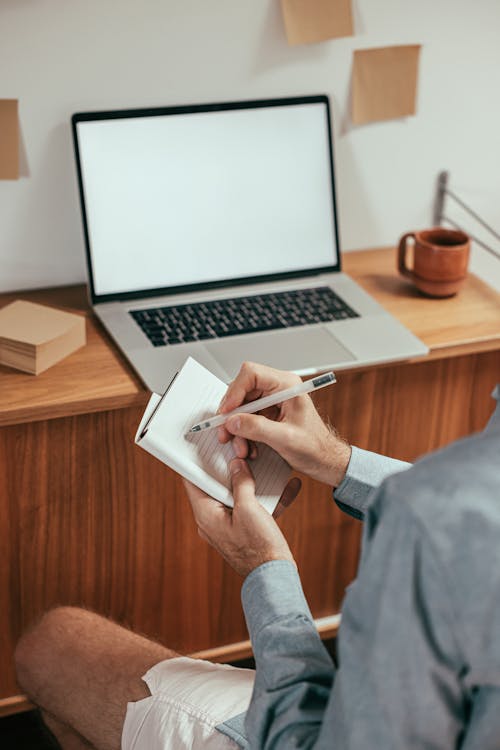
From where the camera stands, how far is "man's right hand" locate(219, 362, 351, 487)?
1100mm

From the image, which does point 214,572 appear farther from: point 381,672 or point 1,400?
point 381,672

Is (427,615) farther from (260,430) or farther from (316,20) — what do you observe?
(316,20)

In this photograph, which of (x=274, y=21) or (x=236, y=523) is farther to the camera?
(x=274, y=21)

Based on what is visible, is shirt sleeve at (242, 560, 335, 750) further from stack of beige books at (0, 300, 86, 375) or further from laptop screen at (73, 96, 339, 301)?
laptop screen at (73, 96, 339, 301)

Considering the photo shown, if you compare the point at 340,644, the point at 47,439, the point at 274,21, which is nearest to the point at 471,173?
the point at 274,21

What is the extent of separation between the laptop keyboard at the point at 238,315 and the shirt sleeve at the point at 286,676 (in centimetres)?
60

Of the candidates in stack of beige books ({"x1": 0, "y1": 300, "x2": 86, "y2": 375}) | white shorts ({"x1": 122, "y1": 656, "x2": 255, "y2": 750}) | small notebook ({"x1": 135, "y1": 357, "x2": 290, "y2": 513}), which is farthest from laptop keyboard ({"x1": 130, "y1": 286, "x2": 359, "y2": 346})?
white shorts ({"x1": 122, "y1": 656, "x2": 255, "y2": 750})

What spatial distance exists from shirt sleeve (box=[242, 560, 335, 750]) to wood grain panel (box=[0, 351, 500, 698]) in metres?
0.52

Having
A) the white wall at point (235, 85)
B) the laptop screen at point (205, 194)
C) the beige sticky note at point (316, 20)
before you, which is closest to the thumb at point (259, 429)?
the laptop screen at point (205, 194)

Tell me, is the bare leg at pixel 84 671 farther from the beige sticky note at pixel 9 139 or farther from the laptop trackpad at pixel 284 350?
the beige sticky note at pixel 9 139

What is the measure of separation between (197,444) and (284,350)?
0.30 m

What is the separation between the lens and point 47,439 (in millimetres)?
1298

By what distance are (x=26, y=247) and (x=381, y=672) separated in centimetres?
105

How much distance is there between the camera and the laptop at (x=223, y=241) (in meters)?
1.40
